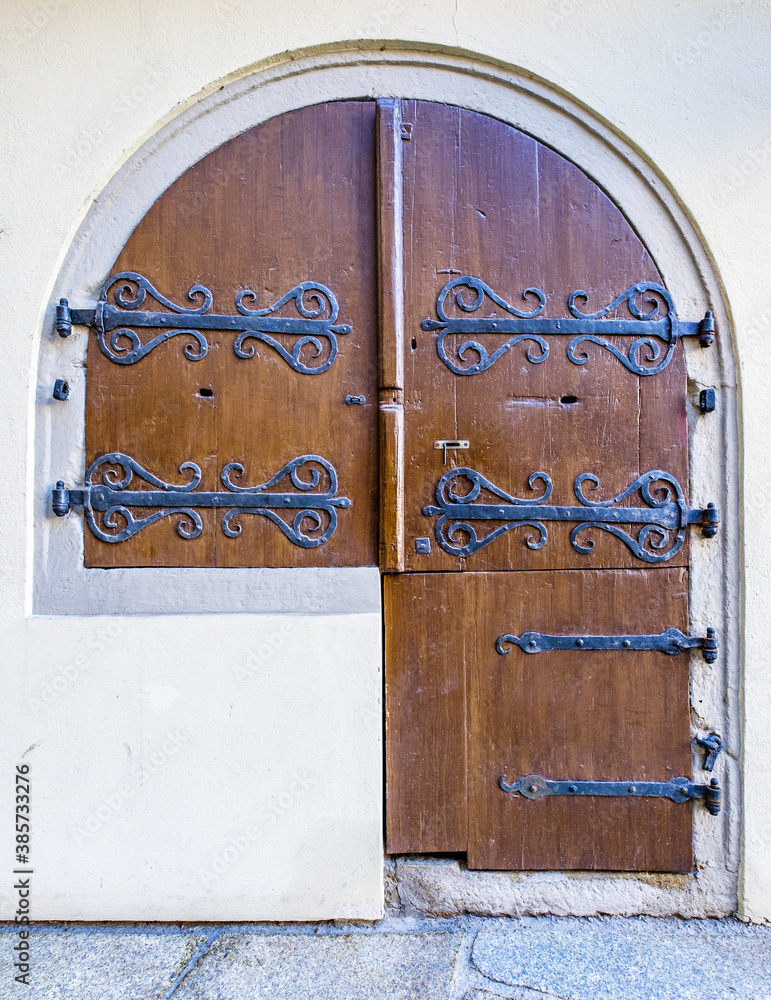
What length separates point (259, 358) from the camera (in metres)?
1.83

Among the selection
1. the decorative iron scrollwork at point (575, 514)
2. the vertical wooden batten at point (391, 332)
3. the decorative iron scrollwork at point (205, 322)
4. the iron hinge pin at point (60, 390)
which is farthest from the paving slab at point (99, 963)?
the decorative iron scrollwork at point (205, 322)

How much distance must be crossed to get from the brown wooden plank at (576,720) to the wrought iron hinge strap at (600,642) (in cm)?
2

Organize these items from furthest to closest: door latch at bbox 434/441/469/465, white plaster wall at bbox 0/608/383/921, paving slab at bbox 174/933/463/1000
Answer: door latch at bbox 434/441/469/465 < white plaster wall at bbox 0/608/383/921 < paving slab at bbox 174/933/463/1000

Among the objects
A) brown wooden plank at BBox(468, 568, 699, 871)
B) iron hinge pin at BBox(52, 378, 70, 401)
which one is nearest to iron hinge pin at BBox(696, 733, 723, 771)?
brown wooden plank at BBox(468, 568, 699, 871)

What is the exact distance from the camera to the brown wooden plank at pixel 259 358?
180 centimetres

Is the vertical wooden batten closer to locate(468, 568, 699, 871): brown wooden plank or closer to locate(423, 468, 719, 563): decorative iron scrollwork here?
locate(423, 468, 719, 563): decorative iron scrollwork

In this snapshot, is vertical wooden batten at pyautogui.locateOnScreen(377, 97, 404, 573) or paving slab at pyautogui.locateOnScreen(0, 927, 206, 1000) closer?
paving slab at pyautogui.locateOnScreen(0, 927, 206, 1000)

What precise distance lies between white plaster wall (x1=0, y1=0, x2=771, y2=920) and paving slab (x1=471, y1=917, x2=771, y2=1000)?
6.3 inches

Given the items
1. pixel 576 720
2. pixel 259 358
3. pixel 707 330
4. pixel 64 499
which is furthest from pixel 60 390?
pixel 707 330

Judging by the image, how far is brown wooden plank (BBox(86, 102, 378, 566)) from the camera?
1805mm

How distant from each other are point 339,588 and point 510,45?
5.23ft

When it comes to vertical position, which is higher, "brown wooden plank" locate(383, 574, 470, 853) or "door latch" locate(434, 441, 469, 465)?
"door latch" locate(434, 441, 469, 465)

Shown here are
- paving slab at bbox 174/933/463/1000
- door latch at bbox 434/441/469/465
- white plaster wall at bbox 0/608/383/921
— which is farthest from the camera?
door latch at bbox 434/441/469/465

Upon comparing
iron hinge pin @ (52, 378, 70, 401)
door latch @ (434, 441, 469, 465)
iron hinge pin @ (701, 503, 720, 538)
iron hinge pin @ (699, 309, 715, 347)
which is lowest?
iron hinge pin @ (701, 503, 720, 538)
